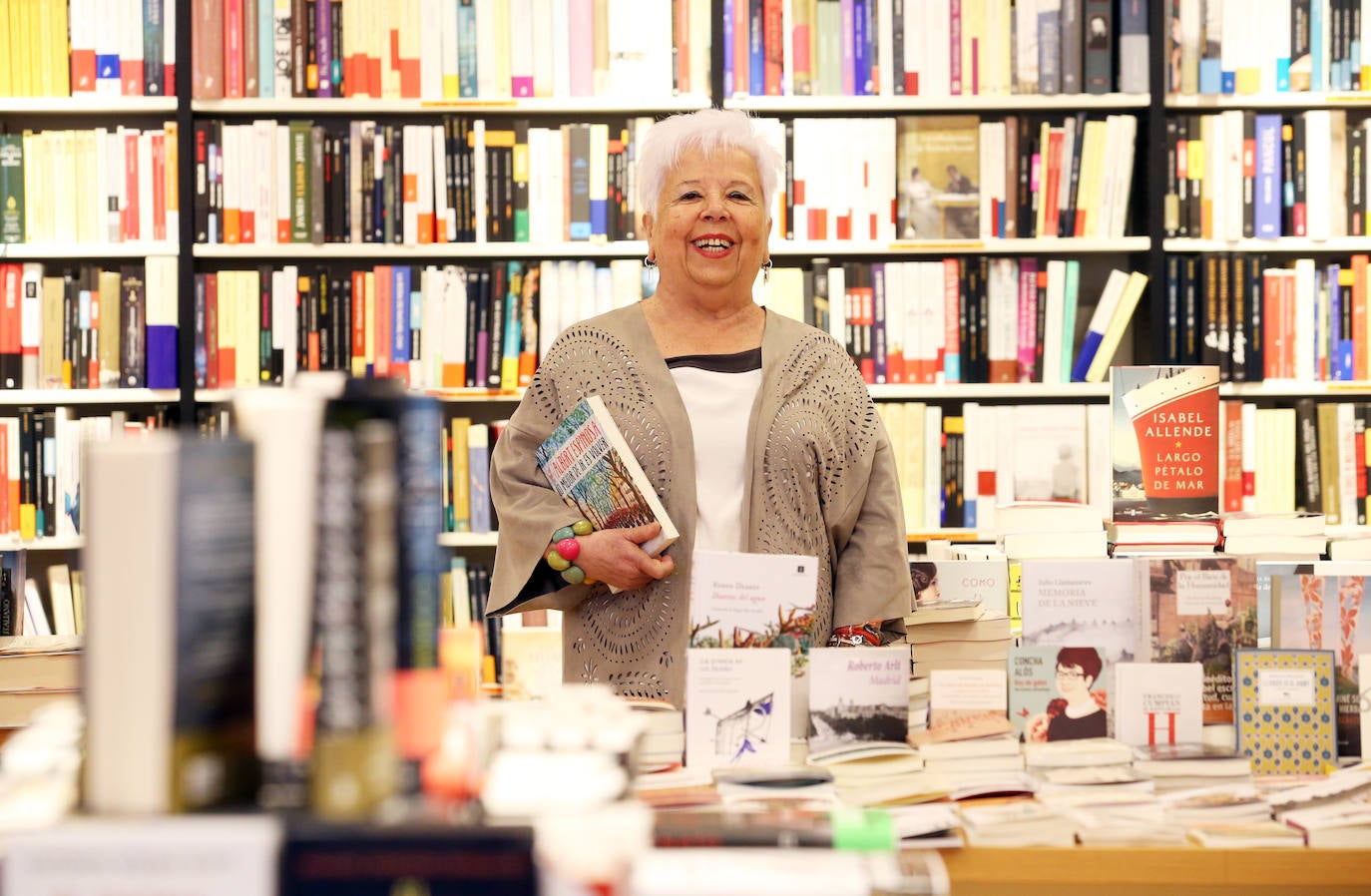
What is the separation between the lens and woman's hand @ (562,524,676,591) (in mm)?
2084

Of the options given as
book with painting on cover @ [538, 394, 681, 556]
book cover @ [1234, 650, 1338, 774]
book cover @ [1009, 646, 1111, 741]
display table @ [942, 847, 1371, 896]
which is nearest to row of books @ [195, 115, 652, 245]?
book with painting on cover @ [538, 394, 681, 556]

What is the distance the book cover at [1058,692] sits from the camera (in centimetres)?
168

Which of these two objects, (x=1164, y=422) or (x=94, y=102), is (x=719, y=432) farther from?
(x=94, y=102)

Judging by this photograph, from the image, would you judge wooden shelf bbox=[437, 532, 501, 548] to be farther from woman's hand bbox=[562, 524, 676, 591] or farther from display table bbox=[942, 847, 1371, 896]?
display table bbox=[942, 847, 1371, 896]

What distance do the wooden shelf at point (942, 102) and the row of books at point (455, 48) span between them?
18cm

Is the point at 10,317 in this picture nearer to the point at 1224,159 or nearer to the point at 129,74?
the point at 129,74

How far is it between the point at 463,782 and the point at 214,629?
0.63ft

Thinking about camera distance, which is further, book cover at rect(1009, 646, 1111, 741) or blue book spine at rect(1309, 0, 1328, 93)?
blue book spine at rect(1309, 0, 1328, 93)

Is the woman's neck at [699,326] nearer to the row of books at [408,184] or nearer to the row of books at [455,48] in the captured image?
the row of books at [408,184]

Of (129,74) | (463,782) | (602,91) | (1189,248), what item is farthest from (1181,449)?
(129,74)

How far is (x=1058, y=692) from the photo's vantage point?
1.69 meters

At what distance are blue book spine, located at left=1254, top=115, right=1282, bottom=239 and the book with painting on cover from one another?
7.08 ft

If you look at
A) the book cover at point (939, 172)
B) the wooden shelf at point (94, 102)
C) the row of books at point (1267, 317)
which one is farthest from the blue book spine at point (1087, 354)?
the wooden shelf at point (94, 102)

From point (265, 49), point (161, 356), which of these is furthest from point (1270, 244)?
point (161, 356)
